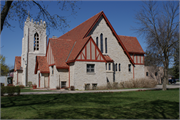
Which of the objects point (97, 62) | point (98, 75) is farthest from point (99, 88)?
point (97, 62)

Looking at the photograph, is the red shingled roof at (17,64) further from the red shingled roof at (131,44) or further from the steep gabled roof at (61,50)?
the red shingled roof at (131,44)

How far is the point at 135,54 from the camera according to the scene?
1432 inches

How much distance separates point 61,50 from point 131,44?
15.4 metres

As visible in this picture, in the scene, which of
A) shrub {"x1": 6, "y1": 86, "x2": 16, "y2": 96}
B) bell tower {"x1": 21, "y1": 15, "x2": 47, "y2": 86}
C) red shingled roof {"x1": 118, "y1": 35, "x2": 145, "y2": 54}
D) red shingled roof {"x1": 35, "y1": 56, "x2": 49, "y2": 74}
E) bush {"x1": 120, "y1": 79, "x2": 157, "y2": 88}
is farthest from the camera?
bell tower {"x1": 21, "y1": 15, "x2": 47, "y2": 86}

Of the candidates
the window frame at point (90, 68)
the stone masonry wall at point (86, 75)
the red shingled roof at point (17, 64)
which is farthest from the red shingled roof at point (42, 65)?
the red shingled roof at point (17, 64)

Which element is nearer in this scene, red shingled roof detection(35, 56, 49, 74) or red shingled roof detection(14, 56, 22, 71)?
red shingled roof detection(35, 56, 49, 74)

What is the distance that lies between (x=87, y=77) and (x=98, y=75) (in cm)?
169

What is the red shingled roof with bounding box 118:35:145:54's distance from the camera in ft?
119

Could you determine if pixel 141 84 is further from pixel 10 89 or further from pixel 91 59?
pixel 10 89

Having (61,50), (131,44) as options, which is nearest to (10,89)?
(61,50)

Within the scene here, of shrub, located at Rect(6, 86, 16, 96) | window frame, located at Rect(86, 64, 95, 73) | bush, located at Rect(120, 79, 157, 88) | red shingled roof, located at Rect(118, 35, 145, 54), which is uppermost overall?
red shingled roof, located at Rect(118, 35, 145, 54)

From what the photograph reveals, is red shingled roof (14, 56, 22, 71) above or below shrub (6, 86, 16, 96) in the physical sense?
above

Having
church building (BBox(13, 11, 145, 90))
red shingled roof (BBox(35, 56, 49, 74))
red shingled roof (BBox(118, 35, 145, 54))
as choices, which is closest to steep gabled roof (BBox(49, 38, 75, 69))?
church building (BBox(13, 11, 145, 90))

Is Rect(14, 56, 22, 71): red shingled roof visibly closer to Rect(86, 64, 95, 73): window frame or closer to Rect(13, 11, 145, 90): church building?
Rect(13, 11, 145, 90): church building
